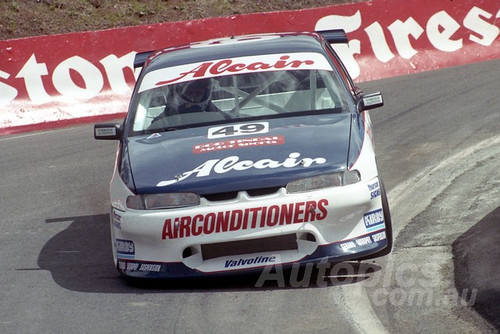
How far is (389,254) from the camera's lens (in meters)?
7.65

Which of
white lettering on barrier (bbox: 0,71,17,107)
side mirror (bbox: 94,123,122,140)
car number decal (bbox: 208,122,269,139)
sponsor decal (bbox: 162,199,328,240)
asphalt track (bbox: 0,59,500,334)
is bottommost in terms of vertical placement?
white lettering on barrier (bbox: 0,71,17,107)

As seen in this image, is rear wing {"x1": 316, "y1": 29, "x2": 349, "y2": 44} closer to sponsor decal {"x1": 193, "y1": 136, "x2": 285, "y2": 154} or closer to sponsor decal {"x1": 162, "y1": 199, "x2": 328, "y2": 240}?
sponsor decal {"x1": 193, "y1": 136, "x2": 285, "y2": 154}

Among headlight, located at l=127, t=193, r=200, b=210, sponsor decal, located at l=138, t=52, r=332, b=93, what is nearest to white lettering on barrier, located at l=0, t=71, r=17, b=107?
sponsor decal, located at l=138, t=52, r=332, b=93

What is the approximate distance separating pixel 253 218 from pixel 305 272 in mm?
708

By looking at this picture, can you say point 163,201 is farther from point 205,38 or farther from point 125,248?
point 205,38

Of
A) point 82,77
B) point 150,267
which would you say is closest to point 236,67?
point 150,267

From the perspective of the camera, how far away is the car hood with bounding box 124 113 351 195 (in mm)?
6934

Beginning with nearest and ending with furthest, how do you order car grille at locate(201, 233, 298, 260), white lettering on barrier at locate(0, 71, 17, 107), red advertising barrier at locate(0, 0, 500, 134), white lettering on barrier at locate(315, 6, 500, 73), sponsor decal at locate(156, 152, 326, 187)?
car grille at locate(201, 233, 298, 260), sponsor decal at locate(156, 152, 326, 187), white lettering on barrier at locate(0, 71, 17, 107), red advertising barrier at locate(0, 0, 500, 134), white lettering on barrier at locate(315, 6, 500, 73)

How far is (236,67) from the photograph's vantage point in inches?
338

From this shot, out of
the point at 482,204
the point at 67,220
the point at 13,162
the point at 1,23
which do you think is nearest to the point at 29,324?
the point at 67,220

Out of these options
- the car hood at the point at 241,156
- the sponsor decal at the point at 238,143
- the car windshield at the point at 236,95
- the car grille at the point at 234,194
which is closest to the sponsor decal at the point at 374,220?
the car hood at the point at 241,156

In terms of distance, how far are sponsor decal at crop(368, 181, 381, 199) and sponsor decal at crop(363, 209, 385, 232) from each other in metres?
0.11

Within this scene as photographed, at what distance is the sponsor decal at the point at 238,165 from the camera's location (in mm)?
7027

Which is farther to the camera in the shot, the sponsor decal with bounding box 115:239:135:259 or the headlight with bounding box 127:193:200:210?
the sponsor decal with bounding box 115:239:135:259
